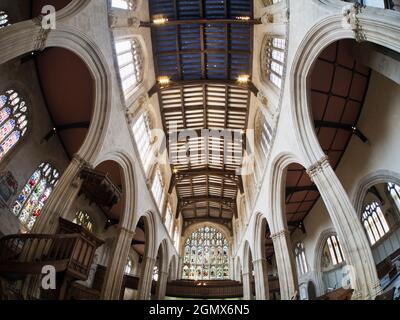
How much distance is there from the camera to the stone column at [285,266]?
11.4 meters

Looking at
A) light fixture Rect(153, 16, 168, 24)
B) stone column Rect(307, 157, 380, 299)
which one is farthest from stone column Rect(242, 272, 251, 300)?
light fixture Rect(153, 16, 168, 24)

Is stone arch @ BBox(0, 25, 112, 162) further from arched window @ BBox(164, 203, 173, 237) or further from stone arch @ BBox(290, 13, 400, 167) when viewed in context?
arched window @ BBox(164, 203, 173, 237)

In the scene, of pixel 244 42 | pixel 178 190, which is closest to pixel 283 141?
pixel 244 42

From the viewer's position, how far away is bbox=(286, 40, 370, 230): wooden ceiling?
424 inches

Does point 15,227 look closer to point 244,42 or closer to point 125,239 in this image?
point 125,239

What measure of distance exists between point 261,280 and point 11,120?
1447 centimetres

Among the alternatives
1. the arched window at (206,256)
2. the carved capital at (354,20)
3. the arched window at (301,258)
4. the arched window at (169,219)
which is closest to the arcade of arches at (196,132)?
the carved capital at (354,20)

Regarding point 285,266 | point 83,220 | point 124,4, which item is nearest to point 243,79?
point 124,4

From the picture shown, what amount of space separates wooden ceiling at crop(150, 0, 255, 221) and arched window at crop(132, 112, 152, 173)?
7.75 ft

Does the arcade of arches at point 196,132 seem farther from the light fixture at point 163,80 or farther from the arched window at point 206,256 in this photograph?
the arched window at point 206,256

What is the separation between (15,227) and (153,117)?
9655mm

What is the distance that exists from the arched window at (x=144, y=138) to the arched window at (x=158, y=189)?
223 centimetres

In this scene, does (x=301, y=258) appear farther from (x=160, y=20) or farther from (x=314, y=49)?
(x=160, y=20)

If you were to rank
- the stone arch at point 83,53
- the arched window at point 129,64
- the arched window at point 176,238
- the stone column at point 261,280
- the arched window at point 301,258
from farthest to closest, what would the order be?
the arched window at point 176,238
the arched window at point 301,258
the stone column at point 261,280
the arched window at point 129,64
the stone arch at point 83,53
